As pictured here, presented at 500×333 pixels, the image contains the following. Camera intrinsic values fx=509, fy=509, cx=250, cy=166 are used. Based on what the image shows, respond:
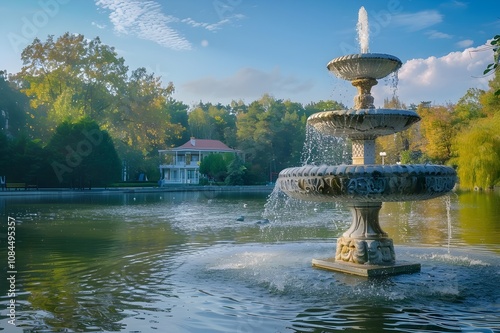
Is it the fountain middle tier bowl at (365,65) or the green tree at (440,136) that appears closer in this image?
the fountain middle tier bowl at (365,65)

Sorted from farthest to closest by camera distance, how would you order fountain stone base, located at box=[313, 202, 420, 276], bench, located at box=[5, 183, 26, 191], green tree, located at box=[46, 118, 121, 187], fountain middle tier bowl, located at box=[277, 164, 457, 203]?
green tree, located at box=[46, 118, 121, 187] < bench, located at box=[5, 183, 26, 191] < fountain stone base, located at box=[313, 202, 420, 276] < fountain middle tier bowl, located at box=[277, 164, 457, 203]

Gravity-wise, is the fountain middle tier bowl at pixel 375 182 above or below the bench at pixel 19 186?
above

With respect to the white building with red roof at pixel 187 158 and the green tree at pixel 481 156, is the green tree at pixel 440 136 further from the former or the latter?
the white building with red roof at pixel 187 158

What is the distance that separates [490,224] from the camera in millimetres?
15695

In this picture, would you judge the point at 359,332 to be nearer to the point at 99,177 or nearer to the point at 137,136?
the point at 99,177

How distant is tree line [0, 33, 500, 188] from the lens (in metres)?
44.6

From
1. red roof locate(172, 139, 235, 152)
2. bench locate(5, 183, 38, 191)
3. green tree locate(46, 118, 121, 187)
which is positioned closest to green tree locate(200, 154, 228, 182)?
red roof locate(172, 139, 235, 152)

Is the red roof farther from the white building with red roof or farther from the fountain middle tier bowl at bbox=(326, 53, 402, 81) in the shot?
the fountain middle tier bowl at bbox=(326, 53, 402, 81)

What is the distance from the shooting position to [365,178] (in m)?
7.00

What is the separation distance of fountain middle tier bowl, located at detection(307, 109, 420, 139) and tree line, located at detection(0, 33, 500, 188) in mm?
28511

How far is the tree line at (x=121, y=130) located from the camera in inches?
1757

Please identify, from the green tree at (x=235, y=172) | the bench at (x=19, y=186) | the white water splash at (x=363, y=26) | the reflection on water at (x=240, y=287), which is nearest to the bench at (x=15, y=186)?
the bench at (x=19, y=186)

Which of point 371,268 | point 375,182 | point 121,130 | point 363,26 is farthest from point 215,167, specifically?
point 375,182

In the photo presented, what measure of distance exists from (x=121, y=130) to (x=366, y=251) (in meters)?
53.4
